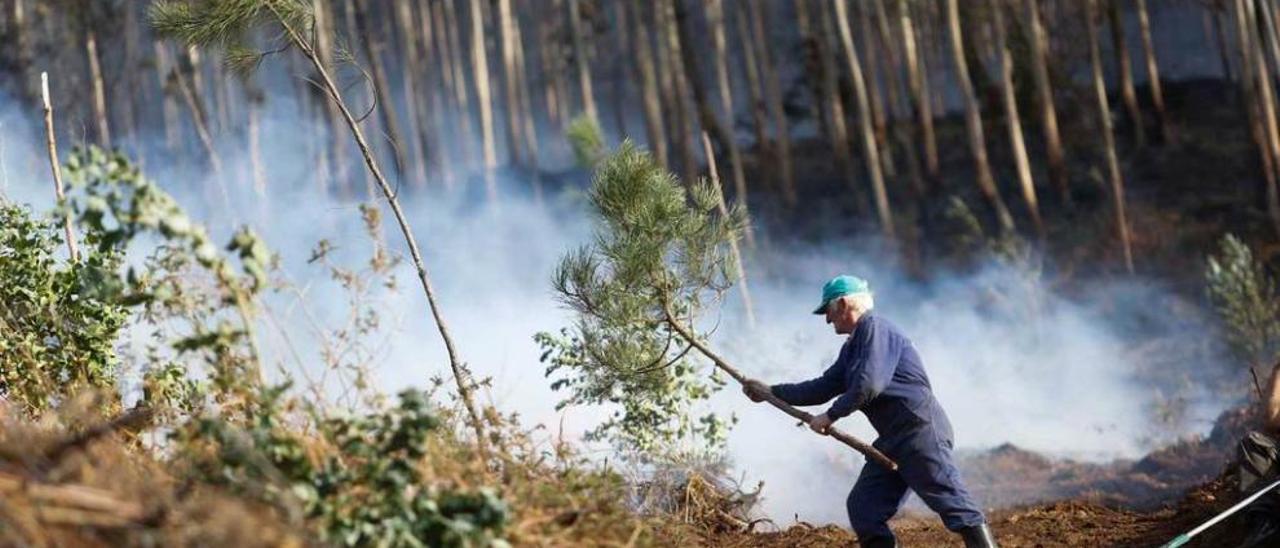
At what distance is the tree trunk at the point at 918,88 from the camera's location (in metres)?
26.4

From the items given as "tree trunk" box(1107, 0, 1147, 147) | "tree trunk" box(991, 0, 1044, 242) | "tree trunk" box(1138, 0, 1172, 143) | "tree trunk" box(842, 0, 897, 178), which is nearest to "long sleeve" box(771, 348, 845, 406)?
"tree trunk" box(991, 0, 1044, 242)

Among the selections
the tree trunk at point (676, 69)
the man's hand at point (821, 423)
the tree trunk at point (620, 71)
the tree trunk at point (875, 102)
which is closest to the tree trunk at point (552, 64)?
the tree trunk at point (620, 71)

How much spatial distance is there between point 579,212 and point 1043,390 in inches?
448

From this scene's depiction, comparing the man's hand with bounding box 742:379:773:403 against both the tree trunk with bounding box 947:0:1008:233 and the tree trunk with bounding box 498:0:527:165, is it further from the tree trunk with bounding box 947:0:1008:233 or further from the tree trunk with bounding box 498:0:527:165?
the tree trunk with bounding box 498:0:527:165

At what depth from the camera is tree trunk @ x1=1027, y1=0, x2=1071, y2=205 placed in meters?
24.3

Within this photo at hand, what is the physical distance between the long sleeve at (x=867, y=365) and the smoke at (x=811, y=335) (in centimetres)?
480

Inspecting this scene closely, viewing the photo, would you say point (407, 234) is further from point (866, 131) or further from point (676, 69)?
point (676, 69)

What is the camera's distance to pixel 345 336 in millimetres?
5871

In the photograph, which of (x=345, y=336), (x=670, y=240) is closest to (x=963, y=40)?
(x=670, y=240)

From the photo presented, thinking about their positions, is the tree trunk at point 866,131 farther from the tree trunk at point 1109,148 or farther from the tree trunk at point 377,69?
the tree trunk at point 377,69

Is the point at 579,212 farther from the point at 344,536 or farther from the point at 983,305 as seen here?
the point at 344,536

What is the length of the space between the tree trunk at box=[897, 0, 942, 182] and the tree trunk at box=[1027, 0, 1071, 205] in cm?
200

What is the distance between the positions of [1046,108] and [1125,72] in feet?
8.98

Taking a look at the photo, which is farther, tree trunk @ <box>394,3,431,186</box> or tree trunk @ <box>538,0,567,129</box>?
tree trunk @ <box>538,0,567,129</box>
